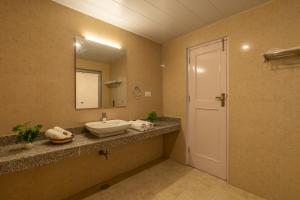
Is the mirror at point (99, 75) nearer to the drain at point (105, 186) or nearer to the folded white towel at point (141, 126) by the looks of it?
the folded white towel at point (141, 126)

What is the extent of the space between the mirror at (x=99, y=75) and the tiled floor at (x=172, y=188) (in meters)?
1.16

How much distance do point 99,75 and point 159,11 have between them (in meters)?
1.20

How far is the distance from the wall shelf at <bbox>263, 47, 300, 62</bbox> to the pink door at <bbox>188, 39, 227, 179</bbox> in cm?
54

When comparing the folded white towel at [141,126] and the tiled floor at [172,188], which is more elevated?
the folded white towel at [141,126]

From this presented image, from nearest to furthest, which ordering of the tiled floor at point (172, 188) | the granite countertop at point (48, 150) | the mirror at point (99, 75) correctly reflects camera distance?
the granite countertop at point (48, 150)
the tiled floor at point (172, 188)
the mirror at point (99, 75)

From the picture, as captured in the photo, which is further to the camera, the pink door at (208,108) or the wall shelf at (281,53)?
the pink door at (208,108)

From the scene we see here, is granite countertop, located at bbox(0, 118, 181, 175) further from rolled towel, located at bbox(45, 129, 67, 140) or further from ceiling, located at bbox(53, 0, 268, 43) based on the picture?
ceiling, located at bbox(53, 0, 268, 43)

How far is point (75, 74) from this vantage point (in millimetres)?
1927

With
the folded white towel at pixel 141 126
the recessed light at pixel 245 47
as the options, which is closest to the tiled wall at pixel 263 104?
the recessed light at pixel 245 47

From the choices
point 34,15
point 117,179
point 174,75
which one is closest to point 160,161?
point 117,179

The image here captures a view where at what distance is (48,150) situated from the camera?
1359mm

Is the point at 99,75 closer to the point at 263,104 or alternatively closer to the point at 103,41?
the point at 103,41

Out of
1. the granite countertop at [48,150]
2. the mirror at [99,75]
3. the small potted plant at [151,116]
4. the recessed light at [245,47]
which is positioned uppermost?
the recessed light at [245,47]

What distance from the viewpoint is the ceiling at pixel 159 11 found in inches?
69.0
